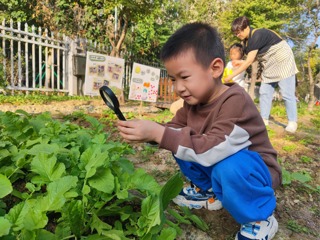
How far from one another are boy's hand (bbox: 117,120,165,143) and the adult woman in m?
3.28

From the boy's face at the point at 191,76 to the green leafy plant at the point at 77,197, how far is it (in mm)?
431

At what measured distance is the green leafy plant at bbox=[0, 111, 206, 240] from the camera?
98 centimetres

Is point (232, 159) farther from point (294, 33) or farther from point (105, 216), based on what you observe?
point (294, 33)

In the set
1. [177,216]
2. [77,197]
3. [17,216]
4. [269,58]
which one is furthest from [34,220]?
[269,58]

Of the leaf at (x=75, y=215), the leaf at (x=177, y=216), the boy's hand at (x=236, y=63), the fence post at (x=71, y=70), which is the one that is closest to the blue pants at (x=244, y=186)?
the leaf at (x=177, y=216)

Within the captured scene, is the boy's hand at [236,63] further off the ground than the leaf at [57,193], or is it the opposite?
the boy's hand at [236,63]

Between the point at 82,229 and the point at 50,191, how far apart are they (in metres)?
0.19

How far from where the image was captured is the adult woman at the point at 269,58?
425 cm

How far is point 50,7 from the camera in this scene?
11.0m

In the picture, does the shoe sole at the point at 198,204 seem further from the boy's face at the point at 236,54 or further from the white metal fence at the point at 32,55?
the white metal fence at the point at 32,55

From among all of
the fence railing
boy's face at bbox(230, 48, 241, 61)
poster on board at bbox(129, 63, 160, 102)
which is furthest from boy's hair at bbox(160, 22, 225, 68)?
the fence railing

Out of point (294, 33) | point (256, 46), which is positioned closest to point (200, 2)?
point (294, 33)

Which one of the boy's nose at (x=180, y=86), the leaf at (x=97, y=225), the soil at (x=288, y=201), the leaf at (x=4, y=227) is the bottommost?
the soil at (x=288, y=201)

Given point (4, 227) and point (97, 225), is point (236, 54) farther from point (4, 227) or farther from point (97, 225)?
point (4, 227)
